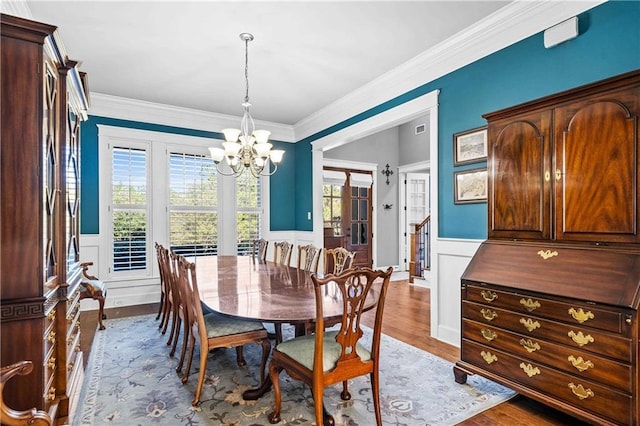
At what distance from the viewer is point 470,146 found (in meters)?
3.24

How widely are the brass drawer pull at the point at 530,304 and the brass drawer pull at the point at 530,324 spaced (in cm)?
7

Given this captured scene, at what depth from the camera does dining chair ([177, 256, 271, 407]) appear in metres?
2.27

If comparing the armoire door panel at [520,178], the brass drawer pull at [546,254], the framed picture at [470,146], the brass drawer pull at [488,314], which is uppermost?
the framed picture at [470,146]

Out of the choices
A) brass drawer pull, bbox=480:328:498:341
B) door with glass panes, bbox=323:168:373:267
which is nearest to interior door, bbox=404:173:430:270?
door with glass panes, bbox=323:168:373:267

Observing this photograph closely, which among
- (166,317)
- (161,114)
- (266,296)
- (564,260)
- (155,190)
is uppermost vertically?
(161,114)

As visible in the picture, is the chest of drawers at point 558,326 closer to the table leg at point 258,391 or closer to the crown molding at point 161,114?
the table leg at point 258,391

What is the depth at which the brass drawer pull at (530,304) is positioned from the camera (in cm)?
209

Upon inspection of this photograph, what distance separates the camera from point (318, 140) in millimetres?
5695

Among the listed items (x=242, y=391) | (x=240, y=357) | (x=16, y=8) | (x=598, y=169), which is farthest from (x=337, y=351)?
(x=16, y=8)

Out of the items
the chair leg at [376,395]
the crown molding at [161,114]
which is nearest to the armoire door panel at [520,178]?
the chair leg at [376,395]

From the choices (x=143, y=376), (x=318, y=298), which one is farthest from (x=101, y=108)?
(x=318, y=298)

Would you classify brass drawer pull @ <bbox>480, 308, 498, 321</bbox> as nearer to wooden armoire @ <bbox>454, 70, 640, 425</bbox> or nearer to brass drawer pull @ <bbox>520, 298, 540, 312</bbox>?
wooden armoire @ <bbox>454, 70, 640, 425</bbox>

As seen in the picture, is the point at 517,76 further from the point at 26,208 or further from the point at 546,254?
the point at 26,208

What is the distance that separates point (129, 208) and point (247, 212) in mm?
1809
